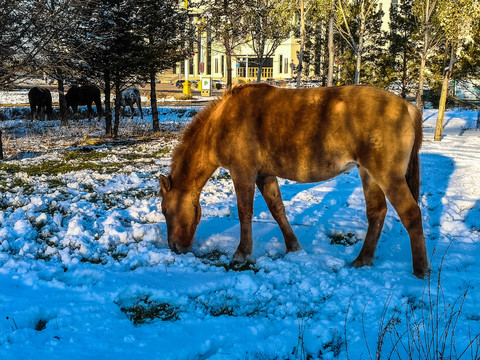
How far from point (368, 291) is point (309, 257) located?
37.0 inches

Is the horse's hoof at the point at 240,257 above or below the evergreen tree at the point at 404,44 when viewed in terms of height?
below

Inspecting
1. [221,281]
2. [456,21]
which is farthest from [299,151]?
[456,21]

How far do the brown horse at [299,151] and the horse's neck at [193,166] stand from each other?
12mm

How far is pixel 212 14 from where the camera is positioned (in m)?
21.1

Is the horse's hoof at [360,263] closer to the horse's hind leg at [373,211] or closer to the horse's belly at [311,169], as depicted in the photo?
the horse's hind leg at [373,211]

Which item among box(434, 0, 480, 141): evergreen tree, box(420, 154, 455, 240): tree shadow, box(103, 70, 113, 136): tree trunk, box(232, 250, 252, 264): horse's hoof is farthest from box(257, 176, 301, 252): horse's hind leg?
box(103, 70, 113, 136): tree trunk

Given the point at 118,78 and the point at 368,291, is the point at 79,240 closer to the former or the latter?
the point at 368,291

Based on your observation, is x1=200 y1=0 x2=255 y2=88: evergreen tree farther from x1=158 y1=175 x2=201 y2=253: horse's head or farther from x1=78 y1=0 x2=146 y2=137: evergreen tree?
x1=158 y1=175 x2=201 y2=253: horse's head

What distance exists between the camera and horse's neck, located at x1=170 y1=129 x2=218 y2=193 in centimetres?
504

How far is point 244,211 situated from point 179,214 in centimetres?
83

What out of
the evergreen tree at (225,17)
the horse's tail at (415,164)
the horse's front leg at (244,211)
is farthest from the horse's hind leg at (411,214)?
the evergreen tree at (225,17)

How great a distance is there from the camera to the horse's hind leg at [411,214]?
4.16m

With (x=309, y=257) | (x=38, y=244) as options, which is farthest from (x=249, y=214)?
(x=38, y=244)

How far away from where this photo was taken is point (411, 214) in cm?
420
